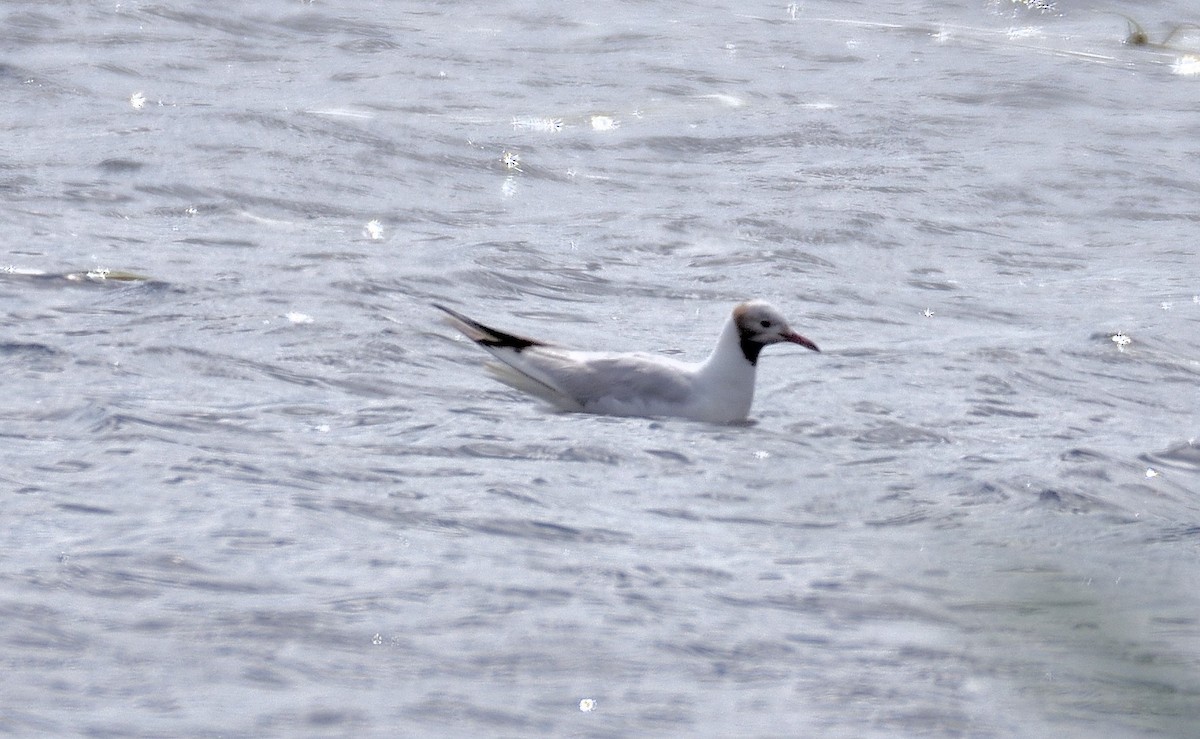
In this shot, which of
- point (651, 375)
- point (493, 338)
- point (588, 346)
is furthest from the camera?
point (588, 346)

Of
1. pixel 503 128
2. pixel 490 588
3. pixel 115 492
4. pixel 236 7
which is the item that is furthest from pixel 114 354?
pixel 236 7

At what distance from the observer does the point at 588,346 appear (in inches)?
402

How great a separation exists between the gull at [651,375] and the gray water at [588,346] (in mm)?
151

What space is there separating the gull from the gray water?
15cm

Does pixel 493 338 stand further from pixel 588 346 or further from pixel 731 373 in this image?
pixel 588 346

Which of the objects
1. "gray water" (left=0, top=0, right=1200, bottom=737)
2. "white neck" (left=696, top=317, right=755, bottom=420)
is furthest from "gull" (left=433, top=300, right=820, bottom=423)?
"gray water" (left=0, top=0, right=1200, bottom=737)

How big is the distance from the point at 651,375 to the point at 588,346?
5.02ft

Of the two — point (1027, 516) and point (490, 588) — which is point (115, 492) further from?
point (1027, 516)

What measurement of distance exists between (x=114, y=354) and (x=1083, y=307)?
19.1 feet

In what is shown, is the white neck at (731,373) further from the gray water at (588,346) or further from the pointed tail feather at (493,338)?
the pointed tail feather at (493,338)

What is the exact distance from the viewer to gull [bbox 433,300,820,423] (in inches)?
343

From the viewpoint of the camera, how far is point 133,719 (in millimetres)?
4836

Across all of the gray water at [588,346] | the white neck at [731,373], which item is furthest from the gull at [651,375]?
the gray water at [588,346]

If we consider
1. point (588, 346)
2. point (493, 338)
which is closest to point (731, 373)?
point (493, 338)
